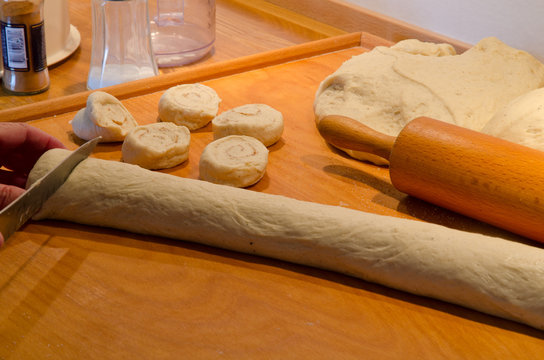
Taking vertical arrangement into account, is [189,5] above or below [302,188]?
above

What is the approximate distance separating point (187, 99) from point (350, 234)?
0.61m

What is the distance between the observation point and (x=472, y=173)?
3.70 feet

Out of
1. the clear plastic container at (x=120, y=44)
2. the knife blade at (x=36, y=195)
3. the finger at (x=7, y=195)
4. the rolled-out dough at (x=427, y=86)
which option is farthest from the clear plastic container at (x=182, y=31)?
the finger at (x=7, y=195)

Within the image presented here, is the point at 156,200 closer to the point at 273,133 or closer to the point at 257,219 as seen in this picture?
the point at 257,219

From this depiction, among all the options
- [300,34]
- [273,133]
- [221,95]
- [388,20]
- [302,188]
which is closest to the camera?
[302,188]

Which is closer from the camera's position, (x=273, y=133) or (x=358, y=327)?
(x=358, y=327)

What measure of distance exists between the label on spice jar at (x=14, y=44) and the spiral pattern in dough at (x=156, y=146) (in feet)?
1.72

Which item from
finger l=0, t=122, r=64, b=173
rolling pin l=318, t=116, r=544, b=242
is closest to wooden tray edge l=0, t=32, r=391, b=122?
finger l=0, t=122, r=64, b=173

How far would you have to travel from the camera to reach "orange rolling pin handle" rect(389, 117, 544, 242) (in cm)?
109

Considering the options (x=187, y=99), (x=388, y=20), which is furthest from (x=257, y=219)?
(x=388, y=20)

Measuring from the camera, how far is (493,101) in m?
1.46

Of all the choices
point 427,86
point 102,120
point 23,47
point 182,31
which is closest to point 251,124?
point 102,120

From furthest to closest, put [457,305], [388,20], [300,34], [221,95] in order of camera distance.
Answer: [300,34] < [388,20] < [221,95] < [457,305]

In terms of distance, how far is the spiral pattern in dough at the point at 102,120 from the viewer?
132cm
